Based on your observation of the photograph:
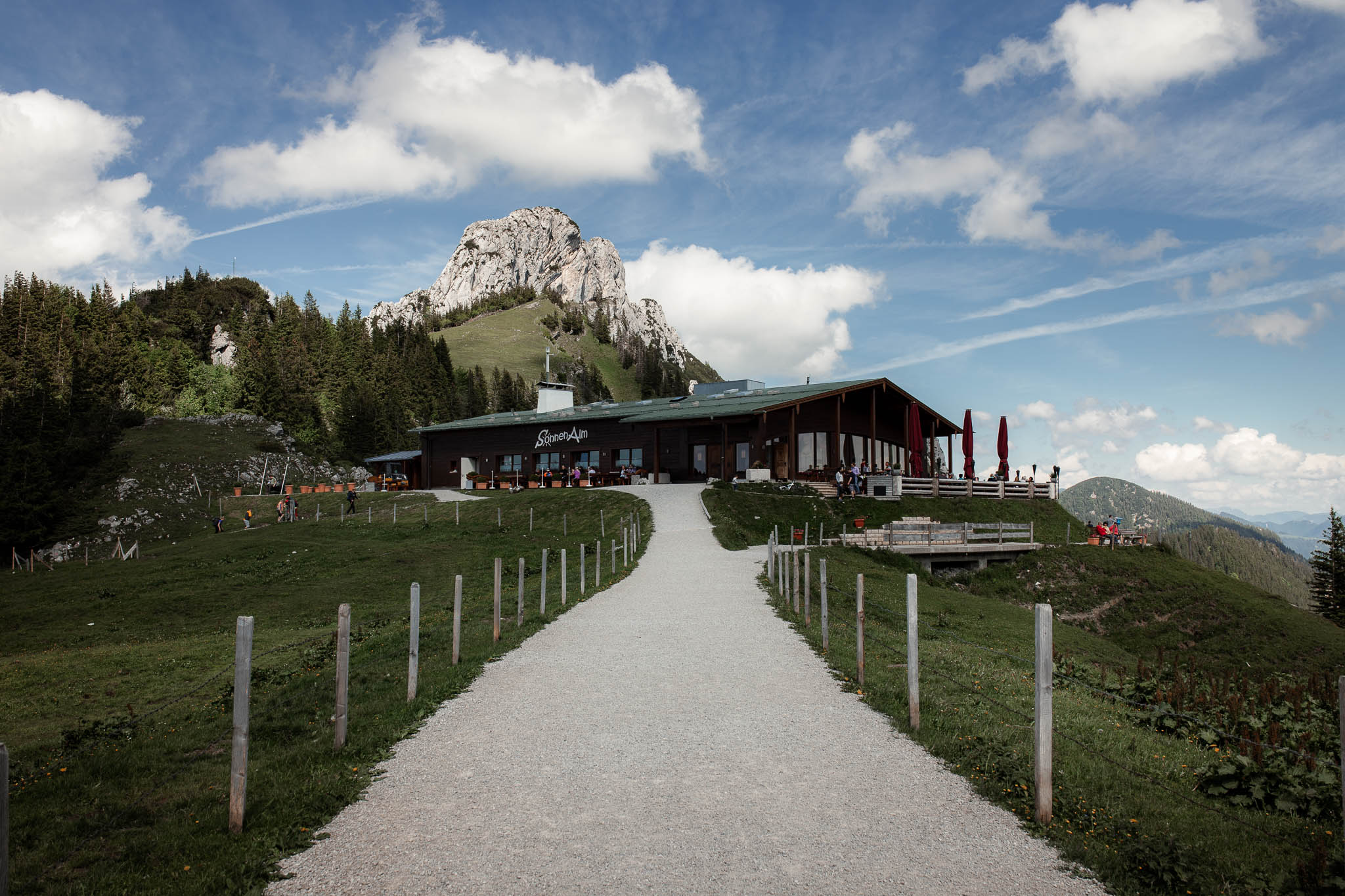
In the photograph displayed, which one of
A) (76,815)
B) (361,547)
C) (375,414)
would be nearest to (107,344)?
(375,414)

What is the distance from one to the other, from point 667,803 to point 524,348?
16608 cm

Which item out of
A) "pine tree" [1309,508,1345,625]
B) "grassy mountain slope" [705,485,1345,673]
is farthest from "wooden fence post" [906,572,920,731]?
"pine tree" [1309,508,1345,625]

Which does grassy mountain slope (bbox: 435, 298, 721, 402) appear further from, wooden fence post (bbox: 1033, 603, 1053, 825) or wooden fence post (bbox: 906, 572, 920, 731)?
wooden fence post (bbox: 1033, 603, 1053, 825)

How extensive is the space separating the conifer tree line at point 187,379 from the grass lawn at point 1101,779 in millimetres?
57952

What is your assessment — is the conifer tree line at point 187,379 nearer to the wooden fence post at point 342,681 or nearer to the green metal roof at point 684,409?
the green metal roof at point 684,409

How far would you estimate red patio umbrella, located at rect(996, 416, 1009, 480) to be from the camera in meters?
42.4

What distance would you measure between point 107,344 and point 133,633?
316 ft

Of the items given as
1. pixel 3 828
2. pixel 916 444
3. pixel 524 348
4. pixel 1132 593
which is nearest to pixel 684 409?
pixel 916 444

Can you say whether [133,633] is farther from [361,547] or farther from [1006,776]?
[1006,776]

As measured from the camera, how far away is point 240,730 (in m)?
5.66

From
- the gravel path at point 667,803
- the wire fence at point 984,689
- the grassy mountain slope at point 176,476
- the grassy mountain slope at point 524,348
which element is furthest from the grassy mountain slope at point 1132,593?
the grassy mountain slope at point 524,348

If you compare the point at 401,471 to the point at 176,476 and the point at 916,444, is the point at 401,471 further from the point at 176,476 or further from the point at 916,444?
→ the point at 916,444

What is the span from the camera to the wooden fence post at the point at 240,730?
18.0ft

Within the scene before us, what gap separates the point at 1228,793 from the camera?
6.18 metres
